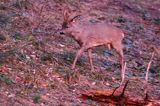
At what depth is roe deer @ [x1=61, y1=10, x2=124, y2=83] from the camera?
11.7 m

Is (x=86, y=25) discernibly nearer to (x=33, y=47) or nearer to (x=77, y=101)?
(x=33, y=47)

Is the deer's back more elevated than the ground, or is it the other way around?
the deer's back

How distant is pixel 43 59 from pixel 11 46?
0.71m

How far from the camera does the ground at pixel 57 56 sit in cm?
984

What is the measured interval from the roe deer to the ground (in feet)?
1.41

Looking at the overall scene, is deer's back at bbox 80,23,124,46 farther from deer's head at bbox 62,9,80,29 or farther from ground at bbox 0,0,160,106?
ground at bbox 0,0,160,106

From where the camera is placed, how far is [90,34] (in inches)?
475

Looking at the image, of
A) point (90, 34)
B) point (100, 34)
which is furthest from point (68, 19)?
point (100, 34)

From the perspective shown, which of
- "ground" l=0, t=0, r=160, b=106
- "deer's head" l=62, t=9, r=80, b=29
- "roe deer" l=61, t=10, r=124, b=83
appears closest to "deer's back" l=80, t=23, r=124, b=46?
"roe deer" l=61, t=10, r=124, b=83

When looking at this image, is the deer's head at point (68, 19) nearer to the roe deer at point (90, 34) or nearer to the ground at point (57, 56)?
the roe deer at point (90, 34)

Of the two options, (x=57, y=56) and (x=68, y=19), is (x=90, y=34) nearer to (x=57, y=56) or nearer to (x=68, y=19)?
(x=68, y=19)

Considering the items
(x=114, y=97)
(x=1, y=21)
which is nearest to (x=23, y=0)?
(x=1, y=21)

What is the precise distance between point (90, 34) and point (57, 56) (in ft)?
2.68

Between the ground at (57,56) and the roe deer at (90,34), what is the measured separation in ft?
1.41
